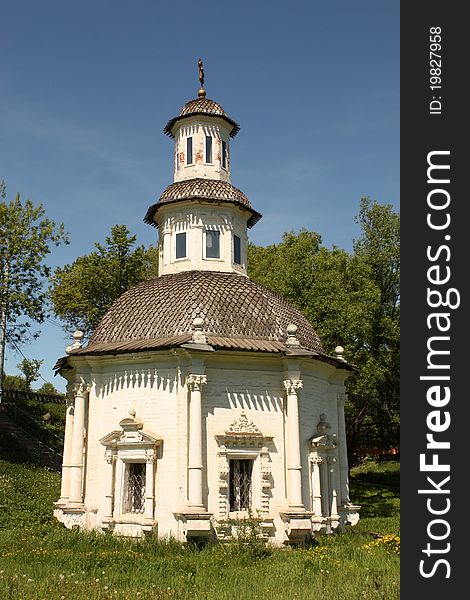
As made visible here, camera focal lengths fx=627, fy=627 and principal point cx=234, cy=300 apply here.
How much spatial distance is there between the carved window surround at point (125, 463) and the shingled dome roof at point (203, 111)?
11747mm

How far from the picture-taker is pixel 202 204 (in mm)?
22391

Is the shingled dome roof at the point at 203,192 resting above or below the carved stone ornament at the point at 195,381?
above

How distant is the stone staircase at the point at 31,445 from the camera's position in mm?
30672

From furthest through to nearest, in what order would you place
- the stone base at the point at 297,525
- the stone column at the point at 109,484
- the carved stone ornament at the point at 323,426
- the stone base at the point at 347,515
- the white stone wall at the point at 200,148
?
the white stone wall at the point at 200,148 < the stone base at the point at 347,515 < the carved stone ornament at the point at 323,426 < the stone column at the point at 109,484 < the stone base at the point at 297,525

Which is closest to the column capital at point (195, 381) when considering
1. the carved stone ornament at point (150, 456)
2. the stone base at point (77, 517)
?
the carved stone ornament at point (150, 456)

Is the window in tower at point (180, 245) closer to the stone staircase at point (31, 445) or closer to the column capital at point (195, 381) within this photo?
the column capital at point (195, 381)

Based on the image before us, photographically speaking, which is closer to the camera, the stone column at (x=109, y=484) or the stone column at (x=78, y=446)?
the stone column at (x=109, y=484)

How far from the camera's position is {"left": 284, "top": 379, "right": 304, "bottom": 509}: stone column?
58.9 ft

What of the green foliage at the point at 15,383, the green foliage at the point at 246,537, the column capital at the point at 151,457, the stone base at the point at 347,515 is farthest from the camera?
the green foliage at the point at 15,383

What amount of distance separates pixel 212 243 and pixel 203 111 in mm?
5275

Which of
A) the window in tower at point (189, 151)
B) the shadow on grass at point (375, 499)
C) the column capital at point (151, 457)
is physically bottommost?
the shadow on grass at point (375, 499)

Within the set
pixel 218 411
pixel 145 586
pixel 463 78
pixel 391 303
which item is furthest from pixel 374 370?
pixel 463 78

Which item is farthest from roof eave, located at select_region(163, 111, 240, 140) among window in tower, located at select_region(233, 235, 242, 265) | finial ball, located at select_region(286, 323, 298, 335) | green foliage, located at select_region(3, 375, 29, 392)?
green foliage, located at select_region(3, 375, 29, 392)

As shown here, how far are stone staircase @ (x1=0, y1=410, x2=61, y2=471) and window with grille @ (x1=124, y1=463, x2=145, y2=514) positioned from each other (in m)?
13.0
